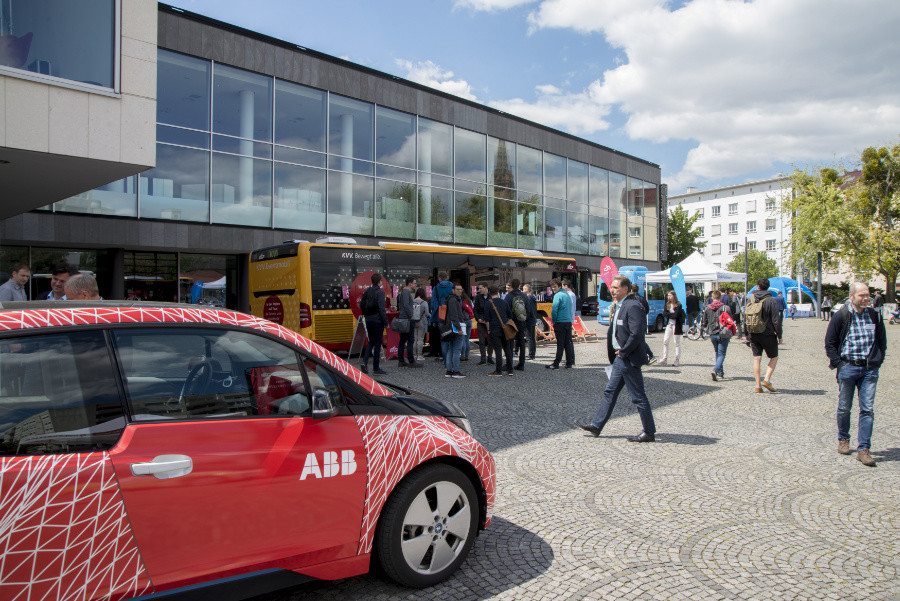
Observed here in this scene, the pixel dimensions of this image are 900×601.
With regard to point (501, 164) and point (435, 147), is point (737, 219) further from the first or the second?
point (435, 147)

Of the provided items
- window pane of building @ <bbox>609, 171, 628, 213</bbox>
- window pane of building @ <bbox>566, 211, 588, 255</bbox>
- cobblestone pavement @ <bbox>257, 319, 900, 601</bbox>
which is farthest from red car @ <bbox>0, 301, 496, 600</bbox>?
window pane of building @ <bbox>609, 171, 628, 213</bbox>

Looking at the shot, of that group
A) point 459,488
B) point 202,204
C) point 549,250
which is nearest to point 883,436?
point 459,488

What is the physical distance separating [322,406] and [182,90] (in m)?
19.1

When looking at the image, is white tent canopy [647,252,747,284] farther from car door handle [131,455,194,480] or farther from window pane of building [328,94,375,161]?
car door handle [131,455,194,480]

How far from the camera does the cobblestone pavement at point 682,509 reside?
326 cm

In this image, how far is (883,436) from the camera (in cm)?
668

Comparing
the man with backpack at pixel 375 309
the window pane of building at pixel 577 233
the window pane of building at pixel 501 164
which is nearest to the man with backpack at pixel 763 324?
the man with backpack at pixel 375 309

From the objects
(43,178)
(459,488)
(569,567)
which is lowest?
(569,567)

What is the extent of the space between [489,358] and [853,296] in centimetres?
831

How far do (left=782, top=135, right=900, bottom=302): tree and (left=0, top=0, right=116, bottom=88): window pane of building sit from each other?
147ft

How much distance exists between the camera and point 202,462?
2484 mm

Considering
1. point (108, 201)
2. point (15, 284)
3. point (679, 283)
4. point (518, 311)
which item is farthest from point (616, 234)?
point (15, 284)

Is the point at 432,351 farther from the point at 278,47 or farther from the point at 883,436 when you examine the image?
the point at 278,47

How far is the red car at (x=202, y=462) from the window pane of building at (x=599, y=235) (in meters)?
33.2
